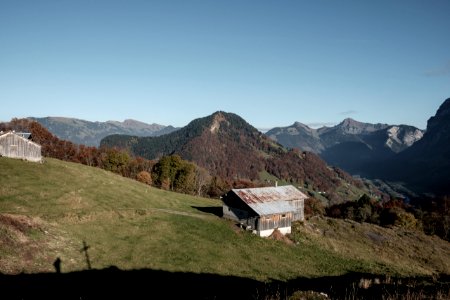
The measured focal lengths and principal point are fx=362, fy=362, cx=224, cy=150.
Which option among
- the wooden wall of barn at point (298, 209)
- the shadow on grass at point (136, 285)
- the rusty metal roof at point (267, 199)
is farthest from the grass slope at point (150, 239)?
the rusty metal roof at point (267, 199)

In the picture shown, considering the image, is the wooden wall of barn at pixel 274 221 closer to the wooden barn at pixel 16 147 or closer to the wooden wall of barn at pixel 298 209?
the wooden wall of barn at pixel 298 209

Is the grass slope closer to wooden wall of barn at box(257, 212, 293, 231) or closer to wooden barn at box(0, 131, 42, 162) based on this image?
wooden wall of barn at box(257, 212, 293, 231)

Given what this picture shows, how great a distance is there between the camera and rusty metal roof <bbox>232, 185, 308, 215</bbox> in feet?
213

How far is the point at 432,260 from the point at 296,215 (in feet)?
86.8

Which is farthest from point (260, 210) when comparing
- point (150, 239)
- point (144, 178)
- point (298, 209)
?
point (144, 178)

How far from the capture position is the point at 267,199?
69.4 metres

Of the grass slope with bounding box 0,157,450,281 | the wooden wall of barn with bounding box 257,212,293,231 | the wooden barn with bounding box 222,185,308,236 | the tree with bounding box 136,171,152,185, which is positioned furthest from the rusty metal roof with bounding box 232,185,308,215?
the tree with bounding box 136,171,152,185

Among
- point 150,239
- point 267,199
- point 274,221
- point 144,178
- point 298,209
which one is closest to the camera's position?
point 150,239

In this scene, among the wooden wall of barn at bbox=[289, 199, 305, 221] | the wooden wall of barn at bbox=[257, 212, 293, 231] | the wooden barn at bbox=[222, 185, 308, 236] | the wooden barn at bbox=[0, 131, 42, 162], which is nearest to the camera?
the wooden wall of barn at bbox=[257, 212, 293, 231]

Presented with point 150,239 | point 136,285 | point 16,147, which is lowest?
point 136,285

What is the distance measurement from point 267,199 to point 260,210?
5905 millimetres

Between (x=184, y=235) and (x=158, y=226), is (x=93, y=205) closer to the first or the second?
(x=158, y=226)

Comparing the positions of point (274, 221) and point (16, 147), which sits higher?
point (16, 147)

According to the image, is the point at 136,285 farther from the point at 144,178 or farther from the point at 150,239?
the point at 144,178
